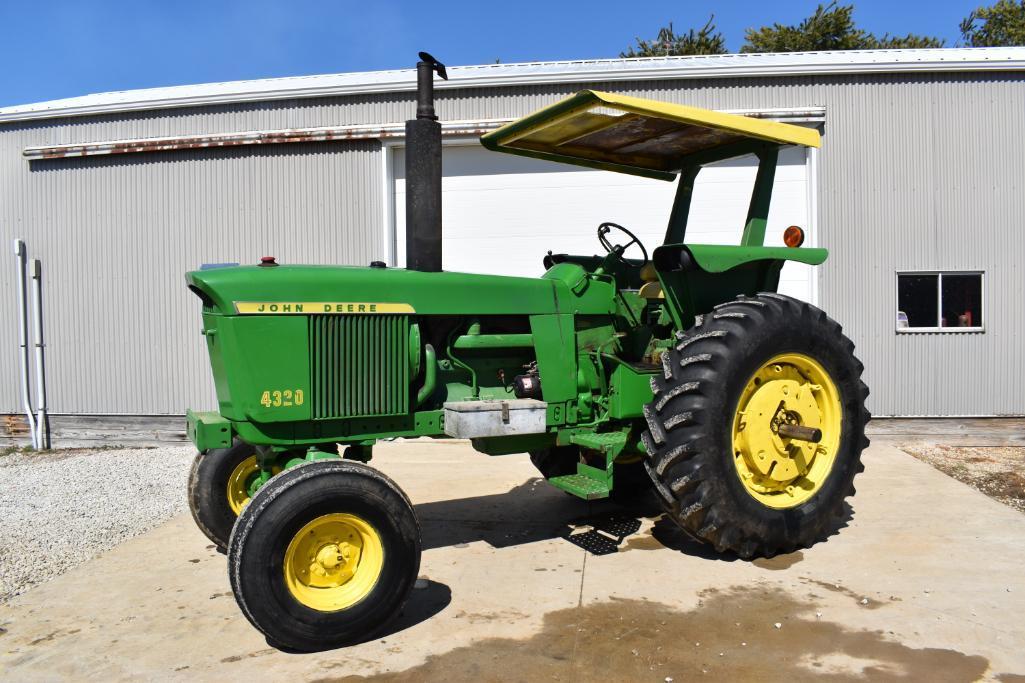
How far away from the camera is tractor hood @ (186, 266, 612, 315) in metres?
3.75

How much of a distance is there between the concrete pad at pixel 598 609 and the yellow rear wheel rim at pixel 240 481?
1.17 ft

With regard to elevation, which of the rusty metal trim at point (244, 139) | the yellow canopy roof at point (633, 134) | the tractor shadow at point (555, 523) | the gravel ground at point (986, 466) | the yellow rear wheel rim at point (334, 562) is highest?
the rusty metal trim at point (244, 139)

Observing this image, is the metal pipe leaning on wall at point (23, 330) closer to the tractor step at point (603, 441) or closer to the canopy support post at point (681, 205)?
the tractor step at point (603, 441)

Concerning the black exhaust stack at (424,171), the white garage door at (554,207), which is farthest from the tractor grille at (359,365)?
the white garage door at (554,207)

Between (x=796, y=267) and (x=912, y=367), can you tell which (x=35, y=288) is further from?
(x=912, y=367)

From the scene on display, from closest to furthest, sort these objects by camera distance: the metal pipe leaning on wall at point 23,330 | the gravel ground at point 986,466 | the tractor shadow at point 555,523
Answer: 1. the tractor shadow at point 555,523
2. the gravel ground at point 986,466
3. the metal pipe leaning on wall at point 23,330

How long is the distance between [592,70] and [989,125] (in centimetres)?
432

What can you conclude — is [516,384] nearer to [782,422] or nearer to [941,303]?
[782,422]

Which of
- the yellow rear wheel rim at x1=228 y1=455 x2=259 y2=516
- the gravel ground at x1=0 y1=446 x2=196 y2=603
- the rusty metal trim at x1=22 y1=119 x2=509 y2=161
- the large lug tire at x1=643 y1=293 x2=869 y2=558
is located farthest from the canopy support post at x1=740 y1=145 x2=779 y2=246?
the gravel ground at x1=0 y1=446 x2=196 y2=603

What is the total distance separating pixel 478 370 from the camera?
458 centimetres

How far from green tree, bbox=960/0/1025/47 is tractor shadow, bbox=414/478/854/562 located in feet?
96.5

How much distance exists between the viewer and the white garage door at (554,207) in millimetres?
8891

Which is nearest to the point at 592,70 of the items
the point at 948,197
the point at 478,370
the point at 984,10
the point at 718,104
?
the point at 718,104

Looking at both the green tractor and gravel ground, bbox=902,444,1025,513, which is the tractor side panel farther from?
gravel ground, bbox=902,444,1025,513
